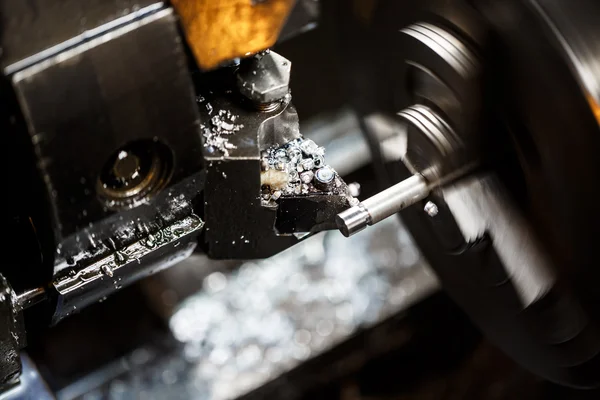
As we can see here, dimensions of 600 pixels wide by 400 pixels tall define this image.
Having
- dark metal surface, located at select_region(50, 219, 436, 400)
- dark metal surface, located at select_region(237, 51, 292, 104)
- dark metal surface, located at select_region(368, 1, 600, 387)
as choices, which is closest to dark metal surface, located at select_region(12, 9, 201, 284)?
dark metal surface, located at select_region(237, 51, 292, 104)

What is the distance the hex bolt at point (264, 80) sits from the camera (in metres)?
0.69

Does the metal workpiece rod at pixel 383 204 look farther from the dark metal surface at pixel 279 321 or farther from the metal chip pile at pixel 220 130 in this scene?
the dark metal surface at pixel 279 321

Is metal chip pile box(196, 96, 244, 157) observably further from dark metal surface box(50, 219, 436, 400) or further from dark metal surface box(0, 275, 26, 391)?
dark metal surface box(50, 219, 436, 400)

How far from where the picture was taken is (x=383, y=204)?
2.55ft

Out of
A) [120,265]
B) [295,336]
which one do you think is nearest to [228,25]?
[120,265]

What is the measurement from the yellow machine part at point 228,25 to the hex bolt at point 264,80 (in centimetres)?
7

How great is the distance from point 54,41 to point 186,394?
85 centimetres

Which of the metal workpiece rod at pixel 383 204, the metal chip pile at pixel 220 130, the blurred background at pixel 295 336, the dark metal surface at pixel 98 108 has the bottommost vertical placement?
the blurred background at pixel 295 336

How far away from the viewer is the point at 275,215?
0.74 meters

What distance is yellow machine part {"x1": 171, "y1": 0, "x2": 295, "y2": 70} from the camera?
22.5 inches

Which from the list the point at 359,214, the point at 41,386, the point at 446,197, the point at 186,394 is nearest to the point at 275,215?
the point at 359,214

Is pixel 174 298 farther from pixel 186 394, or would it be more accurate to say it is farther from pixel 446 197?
pixel 446 197

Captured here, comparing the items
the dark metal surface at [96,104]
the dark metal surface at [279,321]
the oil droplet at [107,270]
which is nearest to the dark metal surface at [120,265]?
the oil droplet at [107,270]

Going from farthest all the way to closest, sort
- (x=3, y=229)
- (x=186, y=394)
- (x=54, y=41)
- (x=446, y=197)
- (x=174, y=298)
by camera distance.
Result: (x=174, y=298) < (x=186, y=394) < (x=446, y=197) < (x=3, y=229) < (x=54, y=41)
